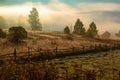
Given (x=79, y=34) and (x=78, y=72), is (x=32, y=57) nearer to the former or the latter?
(x=78, y=72)

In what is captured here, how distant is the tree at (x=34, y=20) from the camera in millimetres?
129250

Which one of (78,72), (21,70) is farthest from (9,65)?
(78,72)

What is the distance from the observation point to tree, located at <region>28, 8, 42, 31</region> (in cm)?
12925

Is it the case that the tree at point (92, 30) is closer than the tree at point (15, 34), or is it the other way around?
the tree at point (15, 34)

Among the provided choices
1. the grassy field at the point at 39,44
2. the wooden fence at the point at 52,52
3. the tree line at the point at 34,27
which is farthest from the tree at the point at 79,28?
the wooden fence at the point at 52,52

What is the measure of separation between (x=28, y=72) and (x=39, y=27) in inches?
4681

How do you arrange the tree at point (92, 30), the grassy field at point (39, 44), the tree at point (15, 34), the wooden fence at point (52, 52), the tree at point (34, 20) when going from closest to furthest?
the wooden fence at point (52, 52) < the grassy field at point (39, 44) < the tree at point (15, 34) < the tree at point (92, 30) < the tree at point (34, 20)

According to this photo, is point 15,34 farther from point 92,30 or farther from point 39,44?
point 92,30

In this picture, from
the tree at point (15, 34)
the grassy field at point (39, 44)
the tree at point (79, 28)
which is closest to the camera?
the grassy field at point (39, 44)

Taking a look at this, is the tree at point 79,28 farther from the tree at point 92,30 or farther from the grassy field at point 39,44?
the grassy field at point 39,44

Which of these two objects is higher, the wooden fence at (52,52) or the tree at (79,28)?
the tree at (79,28)

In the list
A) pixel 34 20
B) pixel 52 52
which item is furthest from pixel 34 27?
pixel 52 52

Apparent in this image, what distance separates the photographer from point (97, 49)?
54.4 meters

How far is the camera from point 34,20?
129750 millimetres
